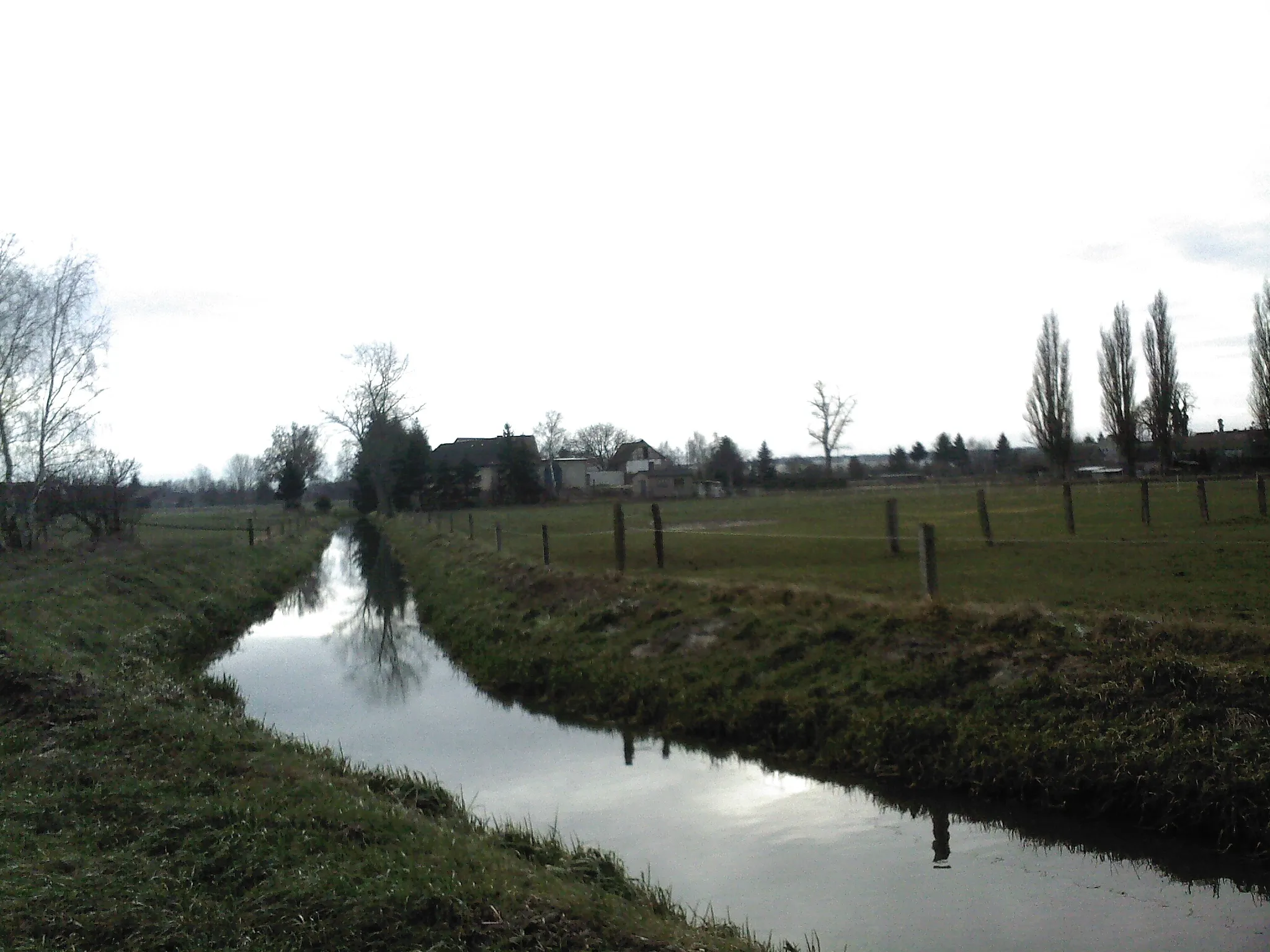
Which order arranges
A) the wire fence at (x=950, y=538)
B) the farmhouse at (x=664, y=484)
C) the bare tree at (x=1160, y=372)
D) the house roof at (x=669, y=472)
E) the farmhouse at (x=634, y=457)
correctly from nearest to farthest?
the wire fence at (x=950, y=538) < the bare tree at (x=1160, y=372) < the farmhouse at (x=664, y=484) < the house roof at (x=669, y=472) < the farmhouse at (x=634, y=457)

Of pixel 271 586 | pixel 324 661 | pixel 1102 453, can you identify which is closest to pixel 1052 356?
pixel 1102 453

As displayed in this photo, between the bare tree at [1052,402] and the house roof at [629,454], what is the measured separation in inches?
2228

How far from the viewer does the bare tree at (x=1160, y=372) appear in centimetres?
6384

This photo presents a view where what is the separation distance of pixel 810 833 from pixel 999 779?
67.5 inches

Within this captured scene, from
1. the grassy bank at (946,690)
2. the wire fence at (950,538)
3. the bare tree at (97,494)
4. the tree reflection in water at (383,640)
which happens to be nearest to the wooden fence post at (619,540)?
the wire fence at (950,538)

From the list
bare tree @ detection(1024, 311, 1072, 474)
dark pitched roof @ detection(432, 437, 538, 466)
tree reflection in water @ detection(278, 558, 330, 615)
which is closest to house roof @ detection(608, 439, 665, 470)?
dark pitched roof @ detection(432, 437, 538, 466)

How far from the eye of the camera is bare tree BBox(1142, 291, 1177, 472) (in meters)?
63.8

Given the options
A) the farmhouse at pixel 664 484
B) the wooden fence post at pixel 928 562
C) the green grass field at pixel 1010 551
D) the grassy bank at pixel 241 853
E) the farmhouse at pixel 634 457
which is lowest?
the grassy bank at pixel 241 853

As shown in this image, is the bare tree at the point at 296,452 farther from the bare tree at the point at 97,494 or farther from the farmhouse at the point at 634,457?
the bare tree at the point at 97,494

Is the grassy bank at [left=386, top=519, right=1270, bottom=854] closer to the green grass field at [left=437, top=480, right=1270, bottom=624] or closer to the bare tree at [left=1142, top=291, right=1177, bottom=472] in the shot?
the green grass field at [left=437, top=480, right=1270, bottom=624]

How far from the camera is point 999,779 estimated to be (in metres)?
8.26

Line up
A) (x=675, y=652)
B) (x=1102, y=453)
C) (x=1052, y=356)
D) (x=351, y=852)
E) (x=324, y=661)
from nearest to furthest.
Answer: (x=351, y=852), (x=675, y=652), (x=324, y=661), (x=1052, y=356), (x=1102, y=453)

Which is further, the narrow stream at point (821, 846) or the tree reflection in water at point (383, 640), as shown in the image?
the tree reflection in water at point (383, 640)

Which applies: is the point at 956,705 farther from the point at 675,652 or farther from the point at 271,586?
the point at 271,586
